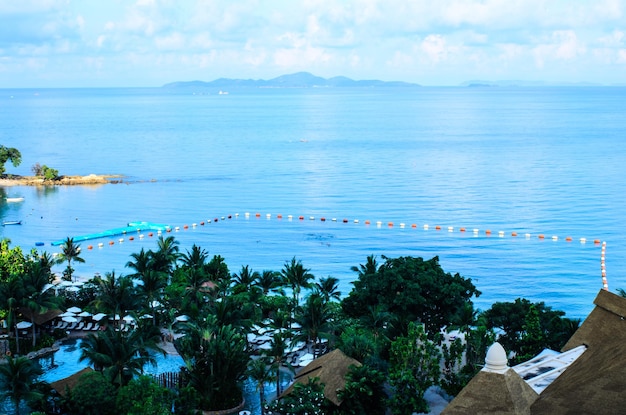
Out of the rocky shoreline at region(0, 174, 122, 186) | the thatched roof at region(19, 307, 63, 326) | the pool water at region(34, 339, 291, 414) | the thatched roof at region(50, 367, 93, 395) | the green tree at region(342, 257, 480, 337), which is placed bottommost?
the pool water at region(34, 339, 291, 414)

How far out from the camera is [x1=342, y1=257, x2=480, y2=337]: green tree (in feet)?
138

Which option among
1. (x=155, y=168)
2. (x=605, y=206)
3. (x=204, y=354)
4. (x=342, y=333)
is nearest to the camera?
(x=204, y=354)

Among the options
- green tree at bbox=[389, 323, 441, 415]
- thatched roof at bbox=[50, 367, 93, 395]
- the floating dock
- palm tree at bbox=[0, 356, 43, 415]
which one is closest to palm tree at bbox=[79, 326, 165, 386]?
thatched roof at bbox=[50, 367, 93, 395]

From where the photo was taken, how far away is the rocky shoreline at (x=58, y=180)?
391ft

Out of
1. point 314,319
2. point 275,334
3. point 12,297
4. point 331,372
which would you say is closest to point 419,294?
point 314,319

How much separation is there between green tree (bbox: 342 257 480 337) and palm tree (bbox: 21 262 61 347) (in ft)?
58.5

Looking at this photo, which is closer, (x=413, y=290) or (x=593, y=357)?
(x=593, y=357)

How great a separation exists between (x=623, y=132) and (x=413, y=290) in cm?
16115

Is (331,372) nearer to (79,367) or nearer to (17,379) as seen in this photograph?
(17,379)

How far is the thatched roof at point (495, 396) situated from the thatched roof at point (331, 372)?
8.59 meters

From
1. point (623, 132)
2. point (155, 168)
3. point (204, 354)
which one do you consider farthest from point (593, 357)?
point (623, 132)

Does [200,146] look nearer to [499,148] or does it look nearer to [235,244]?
[499,148]

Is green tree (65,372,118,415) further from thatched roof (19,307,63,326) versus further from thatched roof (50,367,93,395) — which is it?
thatched roof (19,307,63,326)

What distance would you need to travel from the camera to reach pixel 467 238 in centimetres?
8212
